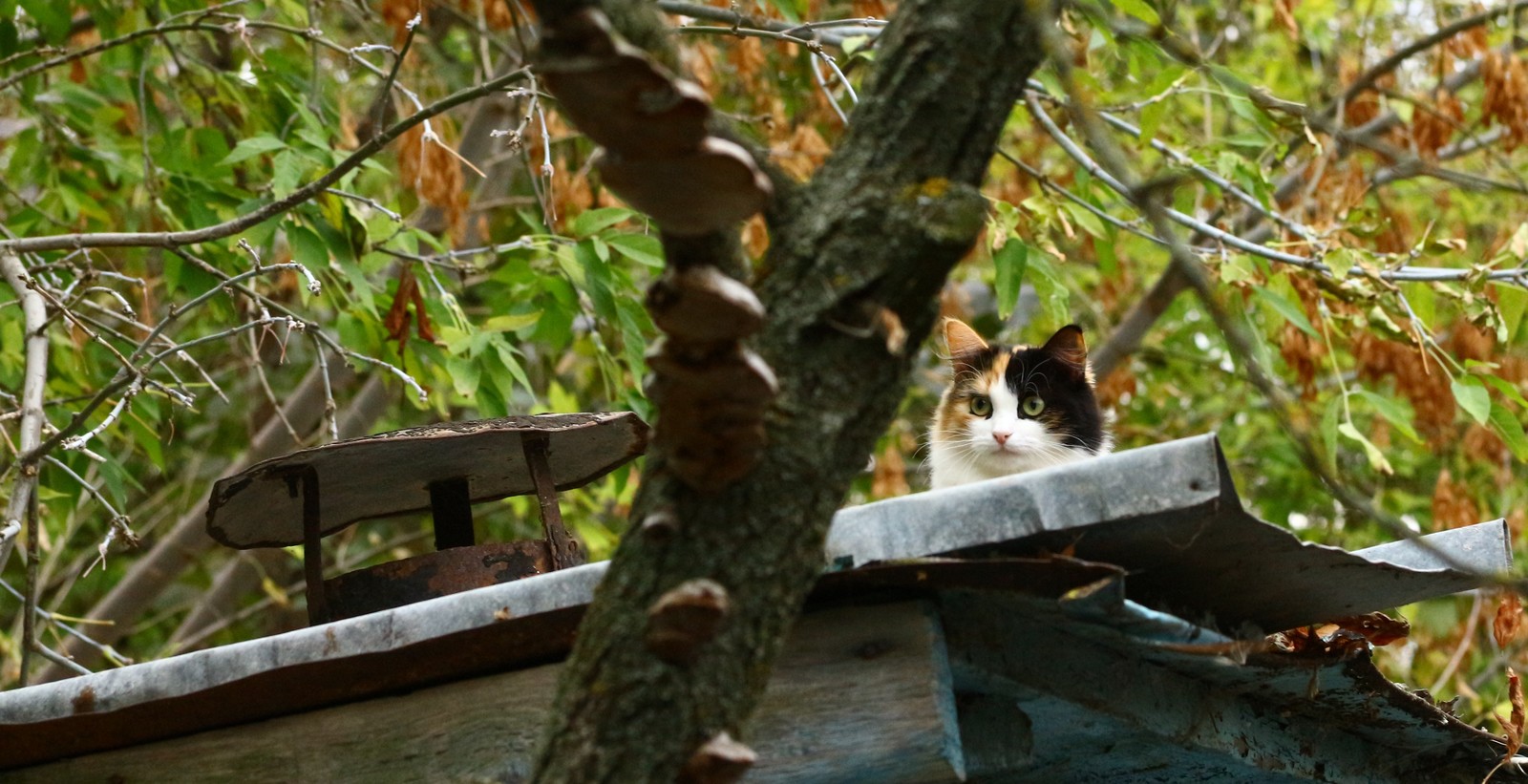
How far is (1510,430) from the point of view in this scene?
124 inches

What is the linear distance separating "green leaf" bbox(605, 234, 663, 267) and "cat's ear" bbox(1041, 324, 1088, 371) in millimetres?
892

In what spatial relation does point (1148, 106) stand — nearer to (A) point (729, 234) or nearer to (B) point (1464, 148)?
(A) point (729, 234)

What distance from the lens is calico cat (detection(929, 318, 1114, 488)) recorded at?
3.16 m

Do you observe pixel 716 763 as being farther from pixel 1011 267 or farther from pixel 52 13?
pixel 52 13

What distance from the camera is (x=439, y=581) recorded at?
2180mm

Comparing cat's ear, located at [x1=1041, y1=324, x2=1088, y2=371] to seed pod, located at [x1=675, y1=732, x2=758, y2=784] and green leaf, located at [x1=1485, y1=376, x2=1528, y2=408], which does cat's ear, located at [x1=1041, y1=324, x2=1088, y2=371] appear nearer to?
green leaf, located at [x1=1485, y1=376, x2=1528, y2=408]

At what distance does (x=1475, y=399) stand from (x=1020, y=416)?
0.92m

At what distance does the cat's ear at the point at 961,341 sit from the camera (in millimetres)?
3496

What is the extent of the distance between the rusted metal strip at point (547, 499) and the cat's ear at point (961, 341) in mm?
1456

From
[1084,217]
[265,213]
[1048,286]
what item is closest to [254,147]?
[265,213]

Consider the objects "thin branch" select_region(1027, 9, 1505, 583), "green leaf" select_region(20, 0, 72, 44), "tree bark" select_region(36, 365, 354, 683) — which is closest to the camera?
"thin branch" select_region(1027, 9, 1505, 583)

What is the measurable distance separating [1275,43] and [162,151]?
531 centimetres

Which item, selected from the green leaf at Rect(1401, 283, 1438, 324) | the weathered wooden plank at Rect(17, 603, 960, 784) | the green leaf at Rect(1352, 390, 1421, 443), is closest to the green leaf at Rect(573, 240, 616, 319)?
the weathered wooden plank at Rect(17, 603, 960, 784)

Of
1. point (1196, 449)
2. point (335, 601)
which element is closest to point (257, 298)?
point (335, 601)
